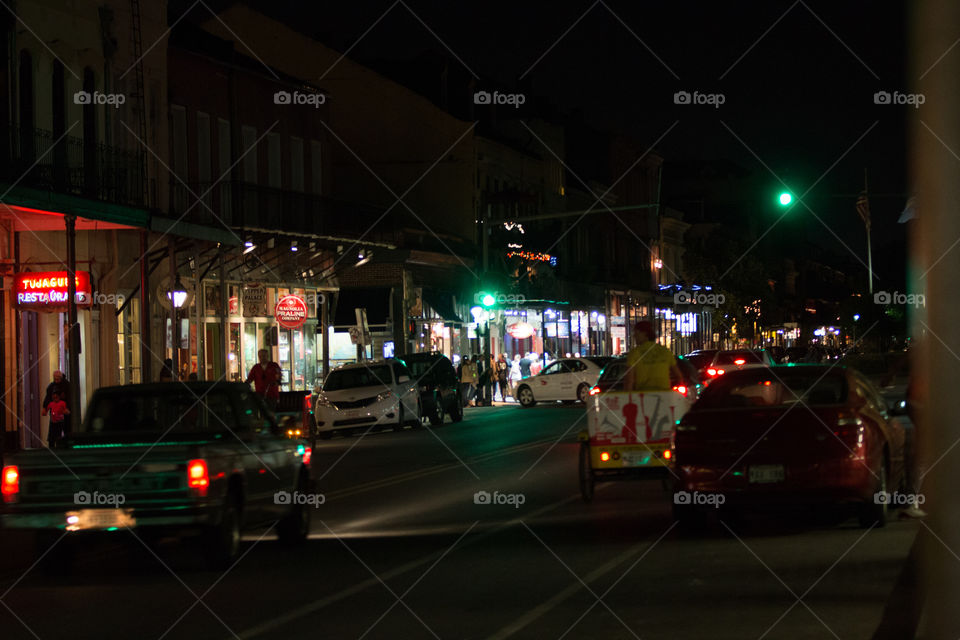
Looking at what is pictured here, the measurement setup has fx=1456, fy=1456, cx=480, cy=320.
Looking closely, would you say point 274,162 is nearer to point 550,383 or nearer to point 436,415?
point 436,415

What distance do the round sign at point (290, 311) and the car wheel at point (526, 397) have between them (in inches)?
524

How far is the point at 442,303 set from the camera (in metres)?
56.1

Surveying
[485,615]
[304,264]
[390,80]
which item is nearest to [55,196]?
[485,615]

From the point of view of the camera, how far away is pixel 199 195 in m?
36.3

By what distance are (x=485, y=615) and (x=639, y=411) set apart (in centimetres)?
707

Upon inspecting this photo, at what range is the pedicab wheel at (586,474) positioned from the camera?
16609 mm

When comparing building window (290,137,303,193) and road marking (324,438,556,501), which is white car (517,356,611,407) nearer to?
building window (290,137,303,193)

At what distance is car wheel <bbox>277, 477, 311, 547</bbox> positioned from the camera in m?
13.9

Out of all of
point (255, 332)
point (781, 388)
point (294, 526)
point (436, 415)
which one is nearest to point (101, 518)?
point (294, 526)

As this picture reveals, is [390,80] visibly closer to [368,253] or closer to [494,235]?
[494,235]

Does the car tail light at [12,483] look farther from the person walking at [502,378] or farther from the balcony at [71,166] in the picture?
the person walking at [502,378]

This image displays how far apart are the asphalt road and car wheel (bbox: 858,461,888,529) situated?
0.60 feet

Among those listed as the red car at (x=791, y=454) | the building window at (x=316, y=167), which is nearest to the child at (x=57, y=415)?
the red car at (x=791, y=454)

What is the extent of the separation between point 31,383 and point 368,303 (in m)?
23.4
